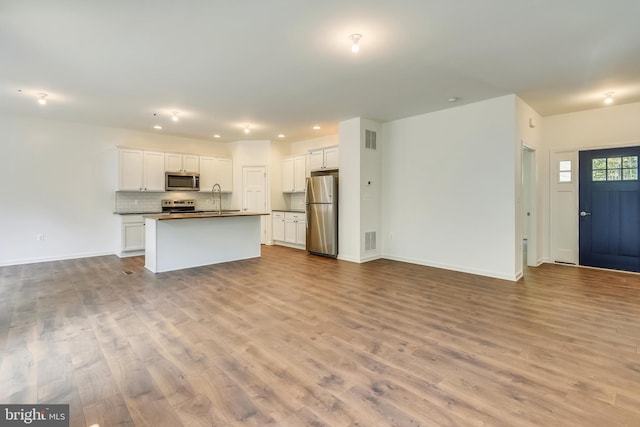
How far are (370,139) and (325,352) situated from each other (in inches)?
176

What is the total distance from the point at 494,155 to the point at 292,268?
3706mm

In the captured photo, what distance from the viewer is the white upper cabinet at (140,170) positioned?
21.2ft

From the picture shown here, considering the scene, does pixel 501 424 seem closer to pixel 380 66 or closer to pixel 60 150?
pixel 380 66

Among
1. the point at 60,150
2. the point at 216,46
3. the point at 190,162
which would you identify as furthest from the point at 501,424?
the point at 60,150

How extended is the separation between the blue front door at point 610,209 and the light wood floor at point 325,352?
854mm

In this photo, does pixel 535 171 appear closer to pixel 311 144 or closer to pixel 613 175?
pixel 613 175

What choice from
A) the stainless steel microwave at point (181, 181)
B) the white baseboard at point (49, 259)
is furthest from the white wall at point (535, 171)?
the white baseboard at point (49, 259)

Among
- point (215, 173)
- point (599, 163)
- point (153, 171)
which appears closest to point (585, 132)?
point (599, 163)

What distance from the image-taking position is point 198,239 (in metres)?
5.56

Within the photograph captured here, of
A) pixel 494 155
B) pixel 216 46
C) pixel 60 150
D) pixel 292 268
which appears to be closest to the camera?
pixel 216 46

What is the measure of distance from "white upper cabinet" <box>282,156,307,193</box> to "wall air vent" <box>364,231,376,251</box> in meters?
2.49

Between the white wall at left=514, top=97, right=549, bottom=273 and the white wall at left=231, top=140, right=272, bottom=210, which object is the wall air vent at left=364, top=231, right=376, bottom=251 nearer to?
the white wall at left=514, top=97, right=549, bottom=273

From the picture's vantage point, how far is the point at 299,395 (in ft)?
6.38

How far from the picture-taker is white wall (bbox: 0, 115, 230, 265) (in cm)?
570
